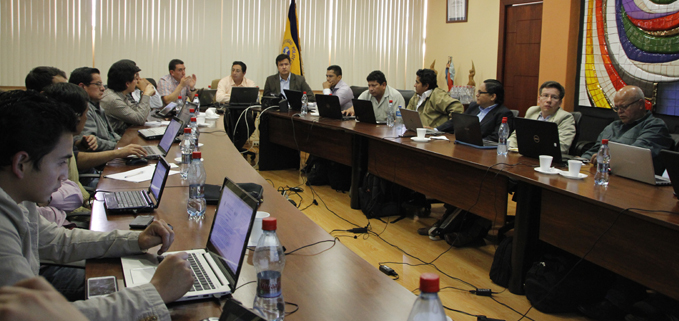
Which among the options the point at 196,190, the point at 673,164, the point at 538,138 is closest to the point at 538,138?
the point at 538,138

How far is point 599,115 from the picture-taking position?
17.0ft

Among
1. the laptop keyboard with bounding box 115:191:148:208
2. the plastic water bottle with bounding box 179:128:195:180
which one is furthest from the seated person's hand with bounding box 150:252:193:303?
the plastic water bottle with bounding box 179:128:195:180

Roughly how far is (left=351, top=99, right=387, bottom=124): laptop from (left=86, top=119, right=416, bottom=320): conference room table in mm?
2564

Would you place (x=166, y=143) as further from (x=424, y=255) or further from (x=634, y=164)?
(x=634, y=164)

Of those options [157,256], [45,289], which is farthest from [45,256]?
[45,289]

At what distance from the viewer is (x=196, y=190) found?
204 centimetres

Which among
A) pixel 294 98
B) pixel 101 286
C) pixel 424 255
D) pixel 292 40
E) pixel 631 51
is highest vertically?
pixel 292 40

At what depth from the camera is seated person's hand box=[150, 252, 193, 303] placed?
3.92 ft

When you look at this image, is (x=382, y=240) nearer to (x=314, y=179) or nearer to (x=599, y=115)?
(x=314, y=179)

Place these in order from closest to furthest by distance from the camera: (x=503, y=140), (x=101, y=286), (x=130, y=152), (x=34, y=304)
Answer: (x=34, y=304) < (x=101, y=286) < (x=130, y=152) < (x=503, y=140)

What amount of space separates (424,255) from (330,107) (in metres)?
2.18

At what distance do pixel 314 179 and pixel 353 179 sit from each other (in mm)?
871

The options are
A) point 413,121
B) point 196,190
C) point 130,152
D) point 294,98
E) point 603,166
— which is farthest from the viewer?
point 294,98

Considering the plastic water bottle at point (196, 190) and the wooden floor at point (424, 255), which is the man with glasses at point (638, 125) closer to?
the wooden floor at point (424, 255)
